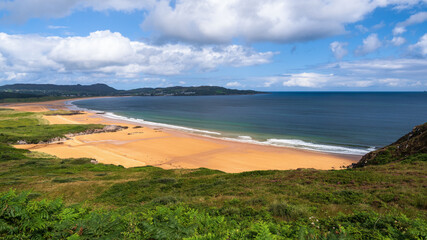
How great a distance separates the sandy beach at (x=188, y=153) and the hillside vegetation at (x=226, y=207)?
1298cm

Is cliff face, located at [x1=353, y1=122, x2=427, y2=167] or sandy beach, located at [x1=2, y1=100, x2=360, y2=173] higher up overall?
cliff face, located at [x1=353, y1=122, x2=427, y2=167]

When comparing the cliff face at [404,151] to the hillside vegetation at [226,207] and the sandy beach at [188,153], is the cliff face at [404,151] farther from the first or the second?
the sandy beach at [188,153]

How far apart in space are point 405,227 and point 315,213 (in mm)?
2955

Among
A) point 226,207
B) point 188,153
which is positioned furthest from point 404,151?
point 188,153

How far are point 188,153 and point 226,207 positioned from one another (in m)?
32.0

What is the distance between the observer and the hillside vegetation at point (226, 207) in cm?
534

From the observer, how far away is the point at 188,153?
41781mm

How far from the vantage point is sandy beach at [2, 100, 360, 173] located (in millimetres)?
34281

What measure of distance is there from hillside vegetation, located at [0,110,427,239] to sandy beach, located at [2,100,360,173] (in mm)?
12976

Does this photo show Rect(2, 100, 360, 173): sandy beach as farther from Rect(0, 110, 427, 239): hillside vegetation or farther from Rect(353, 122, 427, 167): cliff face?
Rect(0, 110, 427, 239): hillside vegetation

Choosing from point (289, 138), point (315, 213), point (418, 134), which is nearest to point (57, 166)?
point (315, 213)

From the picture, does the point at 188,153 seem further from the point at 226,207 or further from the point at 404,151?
the point at 226,207

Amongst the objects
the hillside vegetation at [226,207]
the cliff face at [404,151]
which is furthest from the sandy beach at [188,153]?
the hillside vegetation at [226,207]

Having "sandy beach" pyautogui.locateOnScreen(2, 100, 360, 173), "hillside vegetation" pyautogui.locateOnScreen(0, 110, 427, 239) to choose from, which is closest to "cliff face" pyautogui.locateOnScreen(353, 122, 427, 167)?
"hillside vegetation" pyautogui.locateOnScreen(0, 110, 427, 239)
